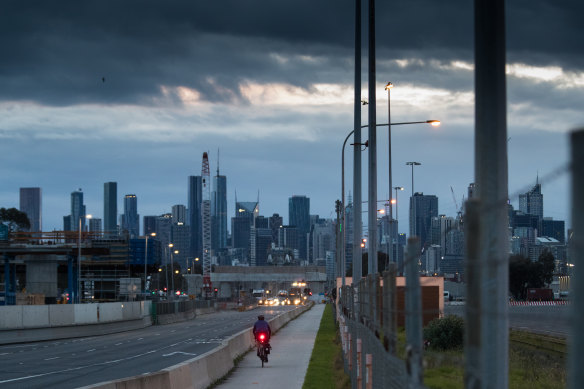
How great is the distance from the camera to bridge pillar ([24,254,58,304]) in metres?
85.3

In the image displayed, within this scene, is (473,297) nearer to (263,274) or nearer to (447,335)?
(447,335)

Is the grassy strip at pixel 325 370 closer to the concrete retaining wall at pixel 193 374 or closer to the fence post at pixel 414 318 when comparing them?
the concrete retaining wall at pixel 193 374

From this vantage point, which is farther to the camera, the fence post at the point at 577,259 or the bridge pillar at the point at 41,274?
the bridge pillar at the point at 41,274

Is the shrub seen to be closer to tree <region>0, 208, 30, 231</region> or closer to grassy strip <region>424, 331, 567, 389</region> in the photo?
grassy strip <region>424, 331, 567, 389</region>

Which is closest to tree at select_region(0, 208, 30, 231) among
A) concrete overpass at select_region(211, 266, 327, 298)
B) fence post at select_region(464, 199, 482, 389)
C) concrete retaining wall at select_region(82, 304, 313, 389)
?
concrete overpass at select_region(211, 266, 327, 298)

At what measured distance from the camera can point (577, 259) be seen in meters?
3.20

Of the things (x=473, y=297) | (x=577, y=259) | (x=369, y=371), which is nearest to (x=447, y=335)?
(x=369, y=371)

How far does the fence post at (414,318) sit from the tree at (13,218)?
595 feet

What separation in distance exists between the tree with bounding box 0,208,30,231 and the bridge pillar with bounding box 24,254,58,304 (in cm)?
9611

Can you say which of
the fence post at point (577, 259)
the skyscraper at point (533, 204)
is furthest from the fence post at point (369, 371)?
the fence post at point (577, 259)

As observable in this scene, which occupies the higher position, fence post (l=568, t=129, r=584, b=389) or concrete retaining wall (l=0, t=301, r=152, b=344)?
fence post (l=568, t=129, r=584, b=389)

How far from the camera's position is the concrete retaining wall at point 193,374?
15.8m

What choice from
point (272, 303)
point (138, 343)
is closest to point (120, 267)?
point (272, 303)

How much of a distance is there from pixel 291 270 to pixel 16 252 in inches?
3533
